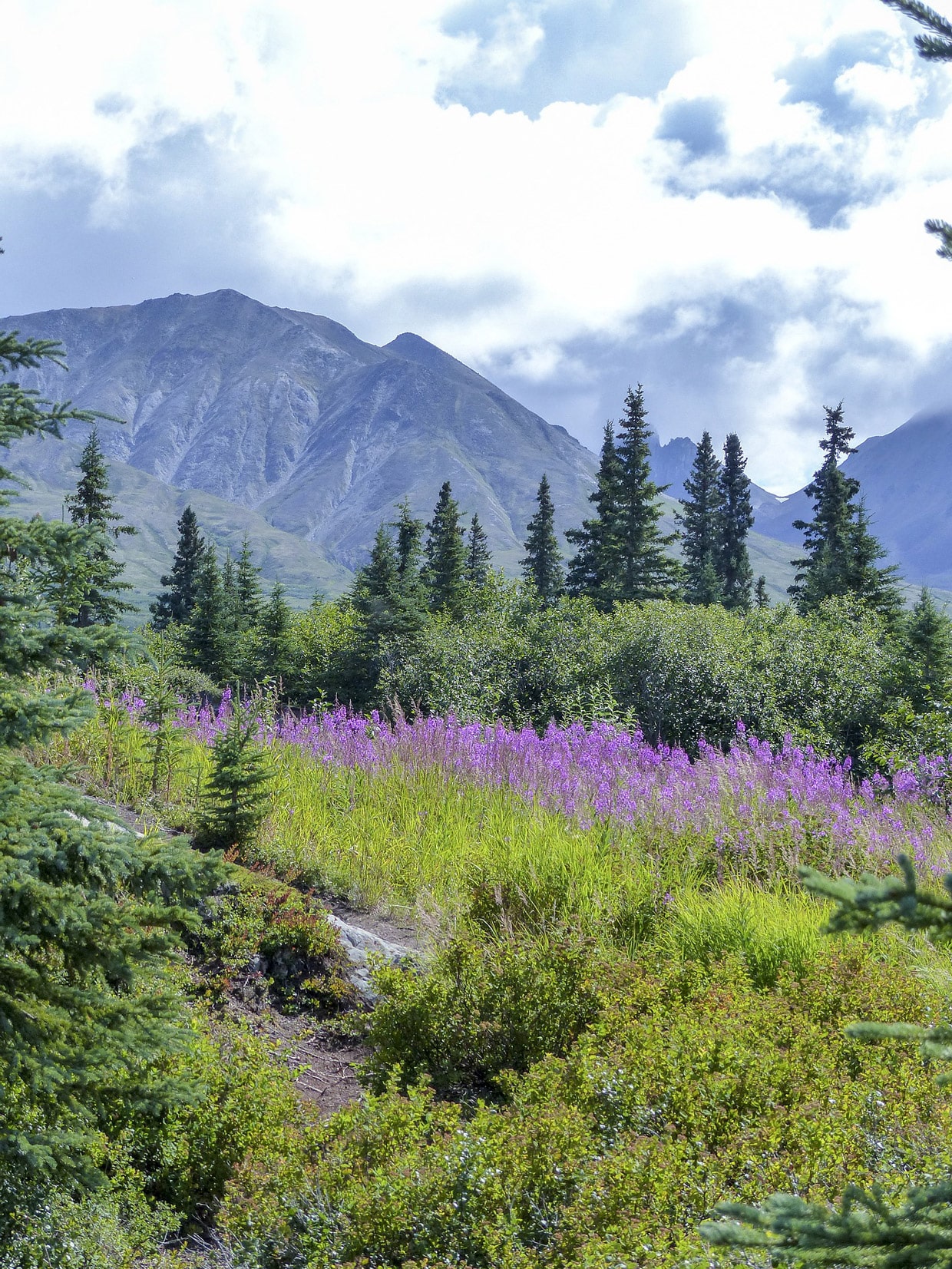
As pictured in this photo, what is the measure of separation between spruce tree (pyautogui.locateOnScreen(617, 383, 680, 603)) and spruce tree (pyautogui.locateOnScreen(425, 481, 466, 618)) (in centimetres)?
749

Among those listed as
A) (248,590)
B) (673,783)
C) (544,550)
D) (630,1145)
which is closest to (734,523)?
(544,550)

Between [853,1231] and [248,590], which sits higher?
[248,590]

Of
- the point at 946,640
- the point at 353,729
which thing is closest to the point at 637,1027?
the point at 353,729

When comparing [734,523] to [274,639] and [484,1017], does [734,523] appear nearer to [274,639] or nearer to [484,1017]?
[274,639]

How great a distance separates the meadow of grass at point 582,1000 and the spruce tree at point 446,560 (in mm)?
29321

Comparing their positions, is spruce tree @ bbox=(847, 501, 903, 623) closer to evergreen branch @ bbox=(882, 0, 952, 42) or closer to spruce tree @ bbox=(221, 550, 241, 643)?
spruce tree @ bbox=(221, 550, 241, 643)

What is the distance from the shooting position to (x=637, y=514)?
38344mm

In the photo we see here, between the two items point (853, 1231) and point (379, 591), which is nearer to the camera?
point (853, 1231)

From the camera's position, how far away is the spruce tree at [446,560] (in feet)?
127

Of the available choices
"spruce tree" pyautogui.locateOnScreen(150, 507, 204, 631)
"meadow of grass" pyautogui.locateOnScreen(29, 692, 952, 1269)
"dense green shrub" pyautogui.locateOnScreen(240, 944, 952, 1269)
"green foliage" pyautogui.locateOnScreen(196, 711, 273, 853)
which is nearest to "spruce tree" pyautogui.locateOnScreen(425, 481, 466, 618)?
"spruce tree" pyautogui.locateOnScreen(150, 507, 204, 631)

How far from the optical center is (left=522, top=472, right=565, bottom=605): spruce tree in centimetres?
4950

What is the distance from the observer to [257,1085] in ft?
12.5

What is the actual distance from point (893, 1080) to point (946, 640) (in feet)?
39.7

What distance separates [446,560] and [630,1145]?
3767cm
